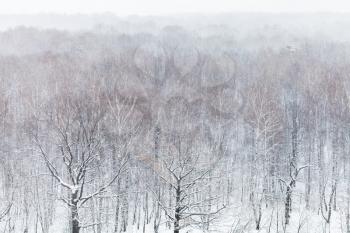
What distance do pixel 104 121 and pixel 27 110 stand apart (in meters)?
11.0

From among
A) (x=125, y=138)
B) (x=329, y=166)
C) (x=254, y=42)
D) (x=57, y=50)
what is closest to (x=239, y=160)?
(x=329, y=166)

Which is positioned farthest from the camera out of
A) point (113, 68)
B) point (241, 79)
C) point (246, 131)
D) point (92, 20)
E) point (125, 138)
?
point (92, 20)

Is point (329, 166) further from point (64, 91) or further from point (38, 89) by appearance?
point (38, 89)

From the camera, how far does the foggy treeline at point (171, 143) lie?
23.2 metres

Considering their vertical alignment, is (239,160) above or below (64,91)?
below

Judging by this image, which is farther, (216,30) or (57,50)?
(216,30)

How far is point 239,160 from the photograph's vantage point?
121 ft

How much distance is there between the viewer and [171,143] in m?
26.7

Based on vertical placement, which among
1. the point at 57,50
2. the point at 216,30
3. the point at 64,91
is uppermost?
the point at 216,30

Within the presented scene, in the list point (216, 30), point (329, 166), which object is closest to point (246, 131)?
point (329, 166)

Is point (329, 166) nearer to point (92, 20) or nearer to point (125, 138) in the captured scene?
point (125, 138)

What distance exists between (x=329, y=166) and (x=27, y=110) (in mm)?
25318

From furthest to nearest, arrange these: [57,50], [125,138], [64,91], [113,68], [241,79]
A: [57,50] < [241,79] < [113,68] < [64,91] < [125,138]

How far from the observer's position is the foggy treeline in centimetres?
2323
